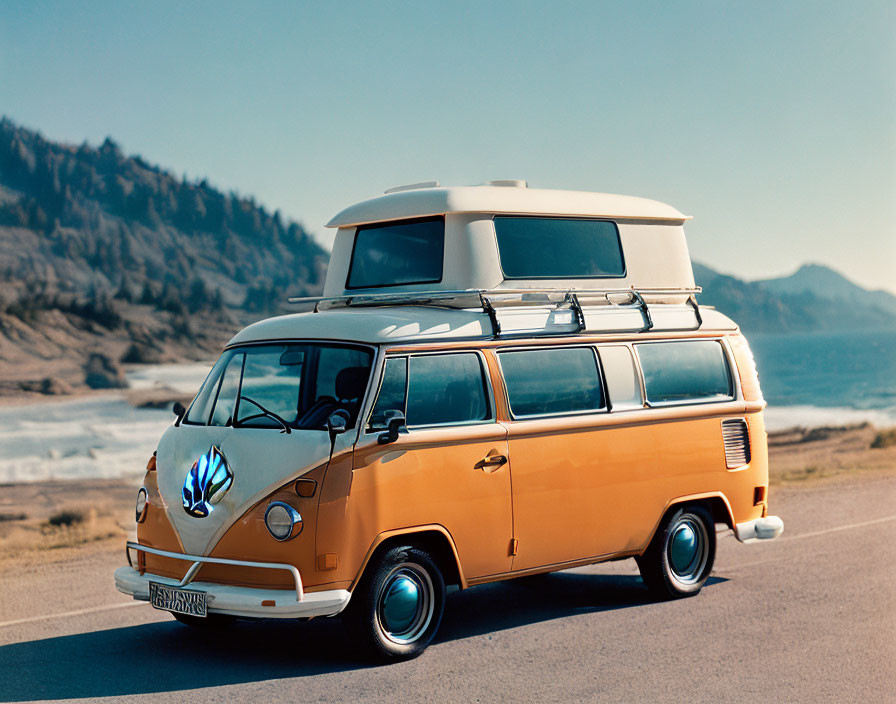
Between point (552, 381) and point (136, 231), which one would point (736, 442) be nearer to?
point (552, 381)

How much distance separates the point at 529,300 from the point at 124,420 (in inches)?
2986

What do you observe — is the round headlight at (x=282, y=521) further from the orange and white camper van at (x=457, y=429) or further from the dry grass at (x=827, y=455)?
the dry grass at (x=827, y=455)

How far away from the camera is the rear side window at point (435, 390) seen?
23.7 feet

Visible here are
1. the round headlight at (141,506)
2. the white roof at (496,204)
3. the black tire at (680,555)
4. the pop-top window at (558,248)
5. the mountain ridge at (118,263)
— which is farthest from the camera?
the mountain ridge at (118,263)

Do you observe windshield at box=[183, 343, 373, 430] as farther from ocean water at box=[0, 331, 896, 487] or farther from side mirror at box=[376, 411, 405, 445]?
ocean water at box=[0, 331, 896, 487]

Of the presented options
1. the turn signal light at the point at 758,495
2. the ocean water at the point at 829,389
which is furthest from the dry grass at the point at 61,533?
the ocean water at the point at 829,389

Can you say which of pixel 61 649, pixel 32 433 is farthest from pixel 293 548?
pixel 32 433

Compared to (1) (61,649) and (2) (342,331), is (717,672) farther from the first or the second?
(1) (61,649)

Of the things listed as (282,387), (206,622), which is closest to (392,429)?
(282,387)

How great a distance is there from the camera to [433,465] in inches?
287

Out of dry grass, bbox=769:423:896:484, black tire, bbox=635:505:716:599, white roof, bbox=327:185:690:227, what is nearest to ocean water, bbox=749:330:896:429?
dry grass, bbox=769:423:896:484

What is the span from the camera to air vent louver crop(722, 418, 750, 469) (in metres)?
9.46

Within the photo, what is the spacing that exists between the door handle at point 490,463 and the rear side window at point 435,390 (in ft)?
0.93

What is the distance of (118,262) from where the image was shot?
144625 mm
